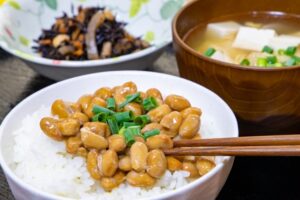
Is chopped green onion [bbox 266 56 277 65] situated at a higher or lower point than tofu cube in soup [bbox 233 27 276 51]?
higher

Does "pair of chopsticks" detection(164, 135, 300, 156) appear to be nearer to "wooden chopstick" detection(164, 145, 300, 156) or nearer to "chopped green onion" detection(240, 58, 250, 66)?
"wooden chopstick" detection(164, 145, 300, 156)

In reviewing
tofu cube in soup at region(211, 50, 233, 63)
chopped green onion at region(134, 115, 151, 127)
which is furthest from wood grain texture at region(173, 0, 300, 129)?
chopped green onion at region(134, 115, 151, 127)

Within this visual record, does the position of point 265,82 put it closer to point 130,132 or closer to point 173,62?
point 130,132

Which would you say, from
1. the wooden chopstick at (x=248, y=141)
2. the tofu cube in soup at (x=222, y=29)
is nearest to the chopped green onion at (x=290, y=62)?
the tofu cube in soup at (x=222, y=29)

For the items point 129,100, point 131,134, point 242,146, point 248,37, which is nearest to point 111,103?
point 129,100

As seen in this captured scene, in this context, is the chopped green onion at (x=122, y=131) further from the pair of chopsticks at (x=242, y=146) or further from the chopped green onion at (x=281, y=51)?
the chopped green onion at (x=281, y=51)

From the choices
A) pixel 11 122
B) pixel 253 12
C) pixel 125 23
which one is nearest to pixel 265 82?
pixel 253 12
